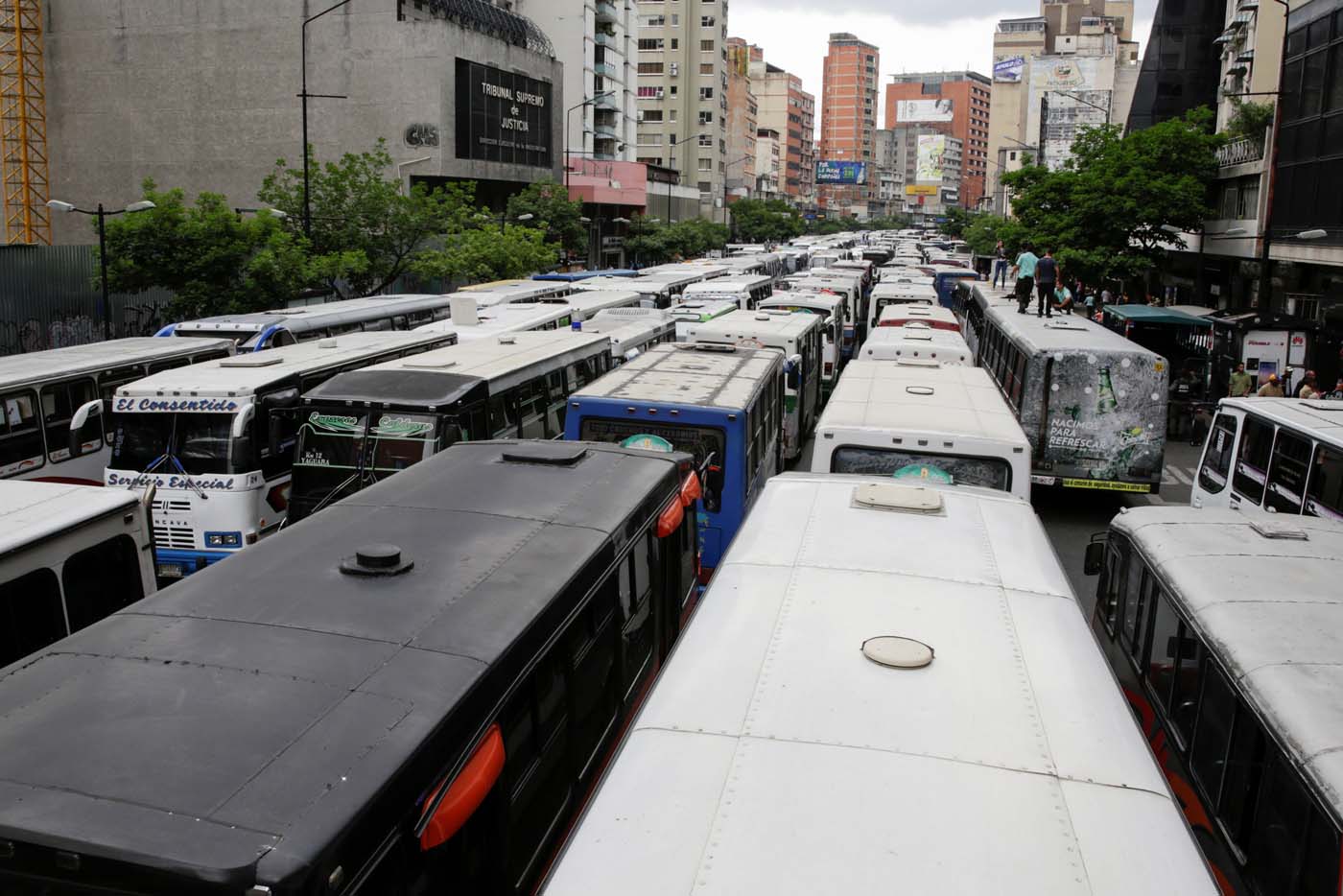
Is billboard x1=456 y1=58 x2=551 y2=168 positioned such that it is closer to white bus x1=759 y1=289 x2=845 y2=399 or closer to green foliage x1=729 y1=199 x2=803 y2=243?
white bus x1=759 y1=289 x2=845 y2=399

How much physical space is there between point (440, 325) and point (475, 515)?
46.0ft

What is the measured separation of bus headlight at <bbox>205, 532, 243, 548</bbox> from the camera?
1141 centimetres

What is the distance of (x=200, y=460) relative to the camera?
11.5 meters

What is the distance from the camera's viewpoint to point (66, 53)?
50281 millimetres

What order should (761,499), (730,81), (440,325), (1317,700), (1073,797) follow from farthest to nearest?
(730,81) < (440,325) < (761,499) < (1317,700) < (1073,797)

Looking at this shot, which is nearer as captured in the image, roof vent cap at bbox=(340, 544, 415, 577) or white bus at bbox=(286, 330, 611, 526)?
roof vent cap at bbox=(340, 544, 415, 577)

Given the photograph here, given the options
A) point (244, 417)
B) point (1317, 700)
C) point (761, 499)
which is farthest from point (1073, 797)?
point (244, 417)

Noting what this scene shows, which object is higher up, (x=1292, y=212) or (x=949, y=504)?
(x=1292, y=212)

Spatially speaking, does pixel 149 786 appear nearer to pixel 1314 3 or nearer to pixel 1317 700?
pixel 1317 700

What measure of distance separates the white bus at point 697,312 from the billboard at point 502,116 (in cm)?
2594

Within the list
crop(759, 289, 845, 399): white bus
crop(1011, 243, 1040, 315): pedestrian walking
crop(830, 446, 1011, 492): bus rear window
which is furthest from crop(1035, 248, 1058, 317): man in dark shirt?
crop(830, 446, 1011, 492): bus rear window

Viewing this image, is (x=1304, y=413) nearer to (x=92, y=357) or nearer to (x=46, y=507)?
(x=46, y=507)

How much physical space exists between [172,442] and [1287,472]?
11.2m

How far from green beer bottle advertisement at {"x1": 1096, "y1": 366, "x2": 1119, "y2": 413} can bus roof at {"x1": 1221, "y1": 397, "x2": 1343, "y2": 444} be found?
300 centimetres
